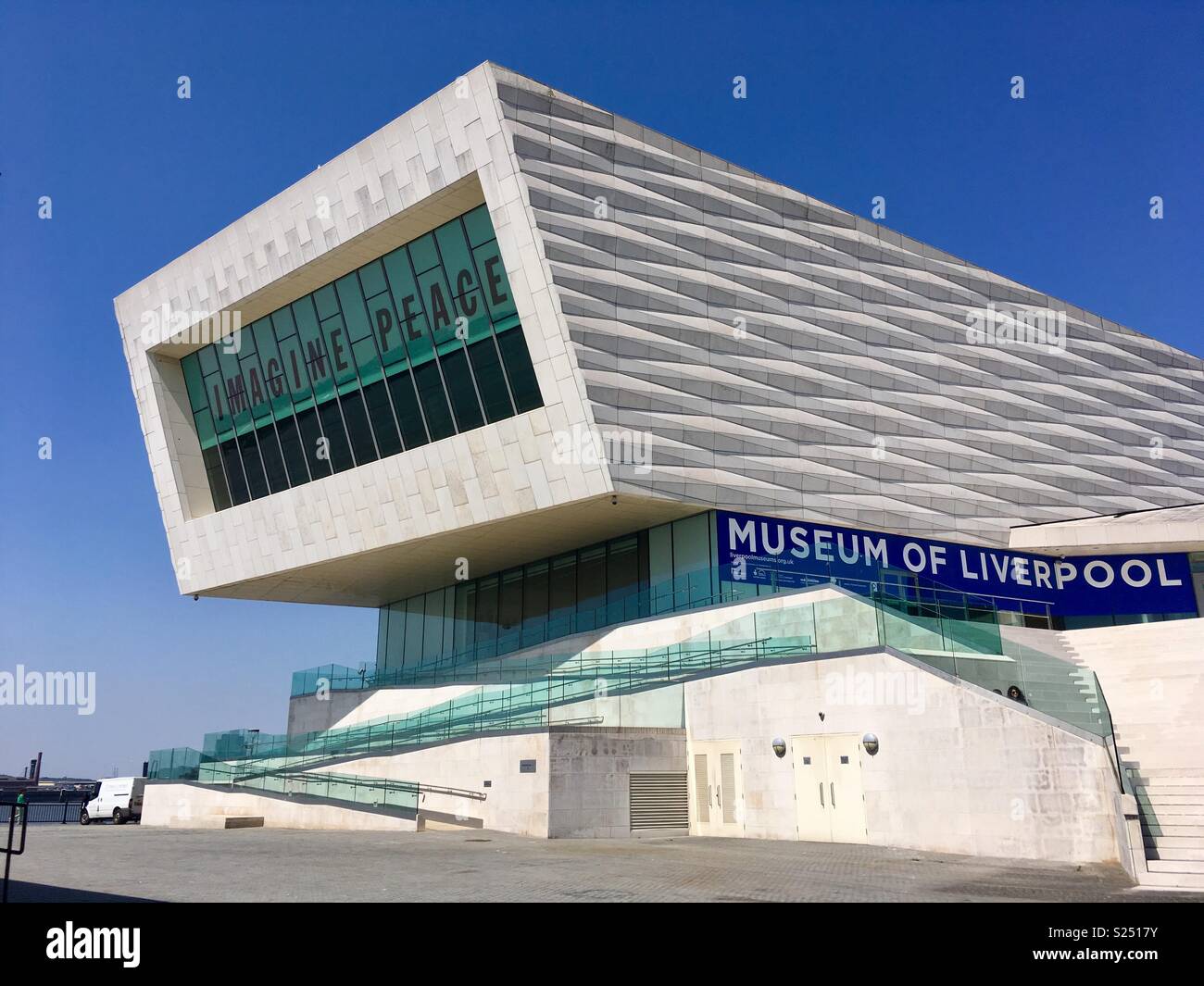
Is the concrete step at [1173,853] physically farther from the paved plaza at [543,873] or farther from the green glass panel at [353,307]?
the green glass panel at [353,307]

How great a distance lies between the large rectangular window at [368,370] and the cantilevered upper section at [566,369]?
11cm

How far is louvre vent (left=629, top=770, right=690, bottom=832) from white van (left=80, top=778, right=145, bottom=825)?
2255 cm

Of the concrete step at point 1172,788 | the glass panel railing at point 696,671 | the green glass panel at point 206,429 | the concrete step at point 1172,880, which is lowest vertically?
the concrete step at point 1172,880

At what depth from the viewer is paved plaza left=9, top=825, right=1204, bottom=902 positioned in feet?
40.0

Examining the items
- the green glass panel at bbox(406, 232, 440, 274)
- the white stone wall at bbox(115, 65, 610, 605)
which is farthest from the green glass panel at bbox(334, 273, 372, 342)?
the green glass panel at bbox(406, 232, 440, 274)

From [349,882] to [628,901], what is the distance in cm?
437

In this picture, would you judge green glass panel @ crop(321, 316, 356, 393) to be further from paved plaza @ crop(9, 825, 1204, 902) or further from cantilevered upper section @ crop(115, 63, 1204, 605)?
paved plaza @ crop(9, 825, 1204, 902)

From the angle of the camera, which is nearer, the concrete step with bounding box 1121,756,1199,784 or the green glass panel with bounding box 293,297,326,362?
the concrete step with bounding box 1121,756,1199,784

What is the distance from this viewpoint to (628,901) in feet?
36.2

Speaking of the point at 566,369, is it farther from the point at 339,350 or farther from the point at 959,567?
the point at 959,567

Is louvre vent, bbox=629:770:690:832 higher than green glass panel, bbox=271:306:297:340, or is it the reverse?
green glass panel, bbox=271:306:297:340

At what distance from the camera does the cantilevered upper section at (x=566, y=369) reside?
29.9m

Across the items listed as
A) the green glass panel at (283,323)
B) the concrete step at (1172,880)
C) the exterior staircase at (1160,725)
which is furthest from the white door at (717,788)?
the green glass panel at (283,323)

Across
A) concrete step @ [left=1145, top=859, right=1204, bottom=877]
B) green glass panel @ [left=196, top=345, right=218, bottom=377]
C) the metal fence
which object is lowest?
the metal fence
